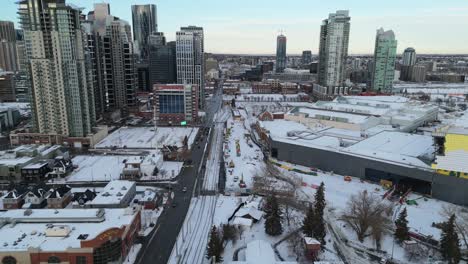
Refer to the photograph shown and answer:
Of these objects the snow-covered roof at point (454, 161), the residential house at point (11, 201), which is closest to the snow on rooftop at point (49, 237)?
the residential house at point (11, 201)

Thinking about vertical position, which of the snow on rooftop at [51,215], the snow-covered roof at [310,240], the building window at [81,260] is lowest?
the building window at [81,260]

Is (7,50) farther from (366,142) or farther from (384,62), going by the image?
(384,62)

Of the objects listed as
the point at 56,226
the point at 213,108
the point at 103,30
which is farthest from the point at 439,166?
the point at 103,30

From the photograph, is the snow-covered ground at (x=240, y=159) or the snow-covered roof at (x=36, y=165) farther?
the snow-covered roof at (x=36, y=165)

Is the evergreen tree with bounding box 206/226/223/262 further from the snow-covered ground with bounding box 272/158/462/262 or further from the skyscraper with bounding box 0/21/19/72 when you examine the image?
the skyscraper with bounding box 0/21/19/72

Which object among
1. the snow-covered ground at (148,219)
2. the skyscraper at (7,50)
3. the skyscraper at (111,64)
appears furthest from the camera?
the skyscraper at (7,50)

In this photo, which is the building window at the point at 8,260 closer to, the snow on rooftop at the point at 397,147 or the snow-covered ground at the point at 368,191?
the snow-covered ground at the point at 368,191

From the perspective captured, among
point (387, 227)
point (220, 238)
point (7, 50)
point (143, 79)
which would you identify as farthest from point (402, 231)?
point (7, 50)
